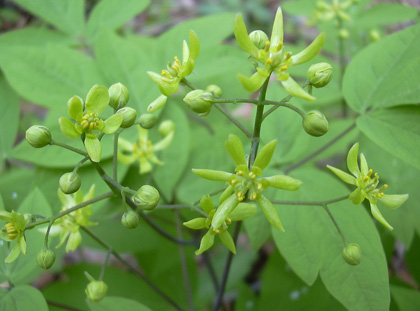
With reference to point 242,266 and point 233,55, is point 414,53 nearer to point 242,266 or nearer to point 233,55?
point 233,55

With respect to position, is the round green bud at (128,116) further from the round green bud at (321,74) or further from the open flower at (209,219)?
the round green bud at (321,74)

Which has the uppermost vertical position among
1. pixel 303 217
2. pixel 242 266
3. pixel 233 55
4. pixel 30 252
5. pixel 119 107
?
pixel 119 107

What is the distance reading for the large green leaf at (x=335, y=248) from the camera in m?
2.02

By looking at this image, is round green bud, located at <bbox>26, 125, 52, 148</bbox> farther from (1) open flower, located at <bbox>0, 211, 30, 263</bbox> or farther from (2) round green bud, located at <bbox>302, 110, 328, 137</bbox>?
(2) round green bud, located at <bbox>302, 110, 328, 137</bbox>

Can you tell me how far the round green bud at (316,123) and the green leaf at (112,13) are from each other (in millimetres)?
2440

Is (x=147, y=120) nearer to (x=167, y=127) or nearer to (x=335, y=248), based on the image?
(x=167, y=127)

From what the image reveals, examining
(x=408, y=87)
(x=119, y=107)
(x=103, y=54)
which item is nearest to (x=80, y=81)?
(x=103, y=54)

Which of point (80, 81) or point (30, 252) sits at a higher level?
point (80, 81)

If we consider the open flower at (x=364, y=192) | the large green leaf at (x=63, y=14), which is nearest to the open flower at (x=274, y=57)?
the open flower at (x=364, y=192)

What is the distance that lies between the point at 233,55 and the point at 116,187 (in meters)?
1.90

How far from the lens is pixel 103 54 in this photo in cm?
298

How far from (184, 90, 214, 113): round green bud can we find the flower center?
46 centimetres

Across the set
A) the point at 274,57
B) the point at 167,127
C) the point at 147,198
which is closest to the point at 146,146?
the point at 167,127

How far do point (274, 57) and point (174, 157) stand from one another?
1.35 m
